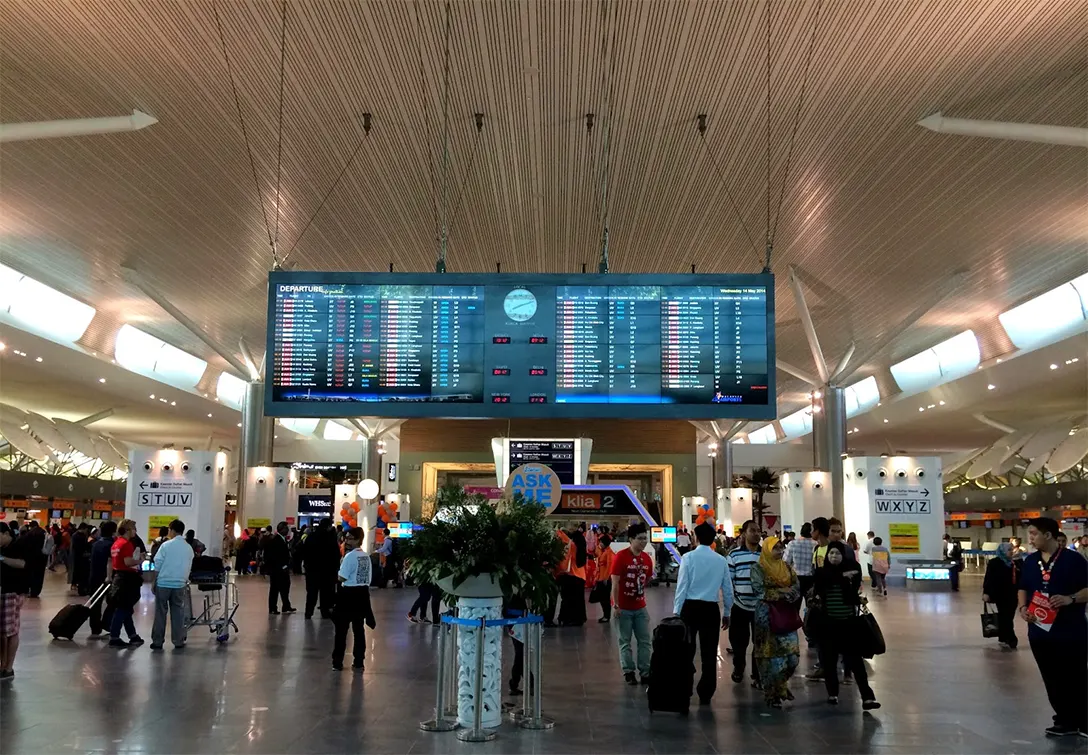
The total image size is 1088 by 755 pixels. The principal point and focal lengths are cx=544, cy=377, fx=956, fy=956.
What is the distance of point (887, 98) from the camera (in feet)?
47.1

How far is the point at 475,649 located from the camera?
7164 mm

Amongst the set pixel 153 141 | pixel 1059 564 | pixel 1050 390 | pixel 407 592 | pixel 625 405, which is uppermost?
pixel 153 141

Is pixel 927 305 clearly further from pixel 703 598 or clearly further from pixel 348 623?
pixel 348 623

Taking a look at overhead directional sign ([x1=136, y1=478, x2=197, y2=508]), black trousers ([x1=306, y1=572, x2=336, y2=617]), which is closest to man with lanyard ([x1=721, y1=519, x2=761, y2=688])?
black trousers ([x1=306, y1=572, x2=336, y2=617])

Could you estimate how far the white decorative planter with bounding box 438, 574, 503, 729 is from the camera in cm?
717

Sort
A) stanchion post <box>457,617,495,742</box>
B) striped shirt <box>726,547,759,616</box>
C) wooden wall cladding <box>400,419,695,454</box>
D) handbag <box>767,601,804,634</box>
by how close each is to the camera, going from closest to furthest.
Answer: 1. stanchion post <box>457,617,495,742</box>
2. handbag <box>767,601,804,634</box>
3. striped shirt <box>726,547,759,616</box>
4. wooden wall cladding <box>400,419,695,454</box>

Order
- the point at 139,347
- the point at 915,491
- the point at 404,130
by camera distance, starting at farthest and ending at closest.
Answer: the point at 139,347 → the point at 915,491 → the point at 404,130

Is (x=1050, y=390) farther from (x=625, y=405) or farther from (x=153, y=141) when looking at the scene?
(x=153, y=141)

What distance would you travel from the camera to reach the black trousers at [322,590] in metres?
15.3

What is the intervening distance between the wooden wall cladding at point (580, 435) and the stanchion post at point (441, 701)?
38123 mm

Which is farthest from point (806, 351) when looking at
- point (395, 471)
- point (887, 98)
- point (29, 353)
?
point (29, 353)

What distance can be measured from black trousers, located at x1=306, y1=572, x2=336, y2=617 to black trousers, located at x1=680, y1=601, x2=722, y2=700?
8.23 meters

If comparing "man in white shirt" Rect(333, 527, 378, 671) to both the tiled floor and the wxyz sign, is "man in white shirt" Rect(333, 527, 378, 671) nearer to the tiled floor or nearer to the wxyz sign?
the tiled floor

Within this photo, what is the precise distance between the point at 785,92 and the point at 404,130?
20.3ft
